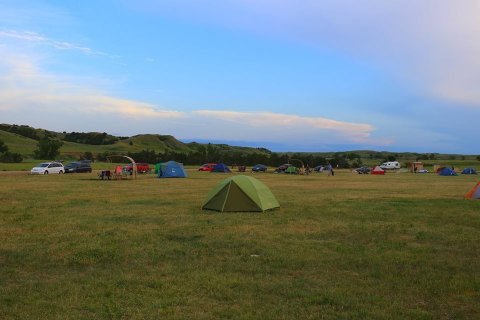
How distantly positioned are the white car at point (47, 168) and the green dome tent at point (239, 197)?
35.0 meters

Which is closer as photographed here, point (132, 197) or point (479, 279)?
point (479, 279)

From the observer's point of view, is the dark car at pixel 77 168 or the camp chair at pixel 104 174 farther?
the dark car at pixel 77 168

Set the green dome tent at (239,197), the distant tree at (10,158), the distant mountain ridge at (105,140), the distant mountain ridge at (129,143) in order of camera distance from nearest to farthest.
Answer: the green dome tent at (239,197)
the distant tree at (10,158)
the distant mountain ridge at (129,143)
the distant mountain ridge at (105,140)

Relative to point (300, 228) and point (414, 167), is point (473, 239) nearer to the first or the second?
point (300, 228)

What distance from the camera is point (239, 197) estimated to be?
16766mm

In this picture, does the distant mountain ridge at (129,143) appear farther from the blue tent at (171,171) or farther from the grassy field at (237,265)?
the grassy field at (237,265)

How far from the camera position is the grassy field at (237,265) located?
630 centimetres

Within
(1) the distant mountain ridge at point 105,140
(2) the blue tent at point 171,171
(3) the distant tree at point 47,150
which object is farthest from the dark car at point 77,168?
(1) the distant mountain ridge at point 105,140

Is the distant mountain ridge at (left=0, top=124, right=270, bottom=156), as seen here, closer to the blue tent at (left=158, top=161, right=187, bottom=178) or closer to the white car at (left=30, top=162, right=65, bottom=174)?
the white car at (left=30, top=162, right=65, bottom=174)

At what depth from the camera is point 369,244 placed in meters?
10.9

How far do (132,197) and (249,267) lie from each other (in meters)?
14.8

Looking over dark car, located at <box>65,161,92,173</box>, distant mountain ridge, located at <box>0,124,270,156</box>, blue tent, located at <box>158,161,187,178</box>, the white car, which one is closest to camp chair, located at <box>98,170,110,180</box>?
blue tent, located at <box>158,161,187,178</box>

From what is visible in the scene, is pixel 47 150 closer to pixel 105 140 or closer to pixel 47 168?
pixel 47 168

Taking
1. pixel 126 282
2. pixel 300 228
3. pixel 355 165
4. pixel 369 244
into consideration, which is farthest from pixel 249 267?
pixel 355 165
